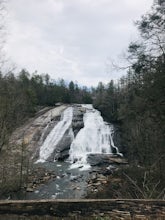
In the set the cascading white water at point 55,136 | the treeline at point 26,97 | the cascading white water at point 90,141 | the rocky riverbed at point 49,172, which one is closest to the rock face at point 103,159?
the rocky riverbed at point 49,172

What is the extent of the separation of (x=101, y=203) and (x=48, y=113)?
148 ft

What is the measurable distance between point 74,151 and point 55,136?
180 inches

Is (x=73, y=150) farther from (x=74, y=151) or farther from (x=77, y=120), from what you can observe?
(x=77, y=120)

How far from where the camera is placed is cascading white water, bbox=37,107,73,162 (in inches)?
1538

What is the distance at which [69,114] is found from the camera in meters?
48.5

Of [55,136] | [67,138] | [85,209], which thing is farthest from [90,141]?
[85,209]

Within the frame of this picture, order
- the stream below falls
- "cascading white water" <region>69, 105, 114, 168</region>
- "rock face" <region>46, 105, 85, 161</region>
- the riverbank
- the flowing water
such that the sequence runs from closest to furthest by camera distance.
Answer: the riverbank, the flowing water, the stream below falls, "cascading white water" <region>69, 105, 114, 168</region>, "rock face" <region>46, 105, 85, 161</region>

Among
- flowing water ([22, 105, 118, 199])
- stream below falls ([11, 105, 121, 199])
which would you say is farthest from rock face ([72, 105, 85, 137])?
flowing water ([22, 105, 118, 199])

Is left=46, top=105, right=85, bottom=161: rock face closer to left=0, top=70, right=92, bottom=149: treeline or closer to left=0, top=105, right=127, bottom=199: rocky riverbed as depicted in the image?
left=0, top=105, right=127, bottom=199: rocky riverbed

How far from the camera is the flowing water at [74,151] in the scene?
24.8m

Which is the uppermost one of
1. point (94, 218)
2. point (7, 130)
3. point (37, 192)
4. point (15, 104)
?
point (15, 104)

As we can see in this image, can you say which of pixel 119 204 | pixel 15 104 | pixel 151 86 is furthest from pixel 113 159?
pixel 119 204

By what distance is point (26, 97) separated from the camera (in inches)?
1837

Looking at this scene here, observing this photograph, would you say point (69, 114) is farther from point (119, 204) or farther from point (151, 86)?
point (119, 204)
